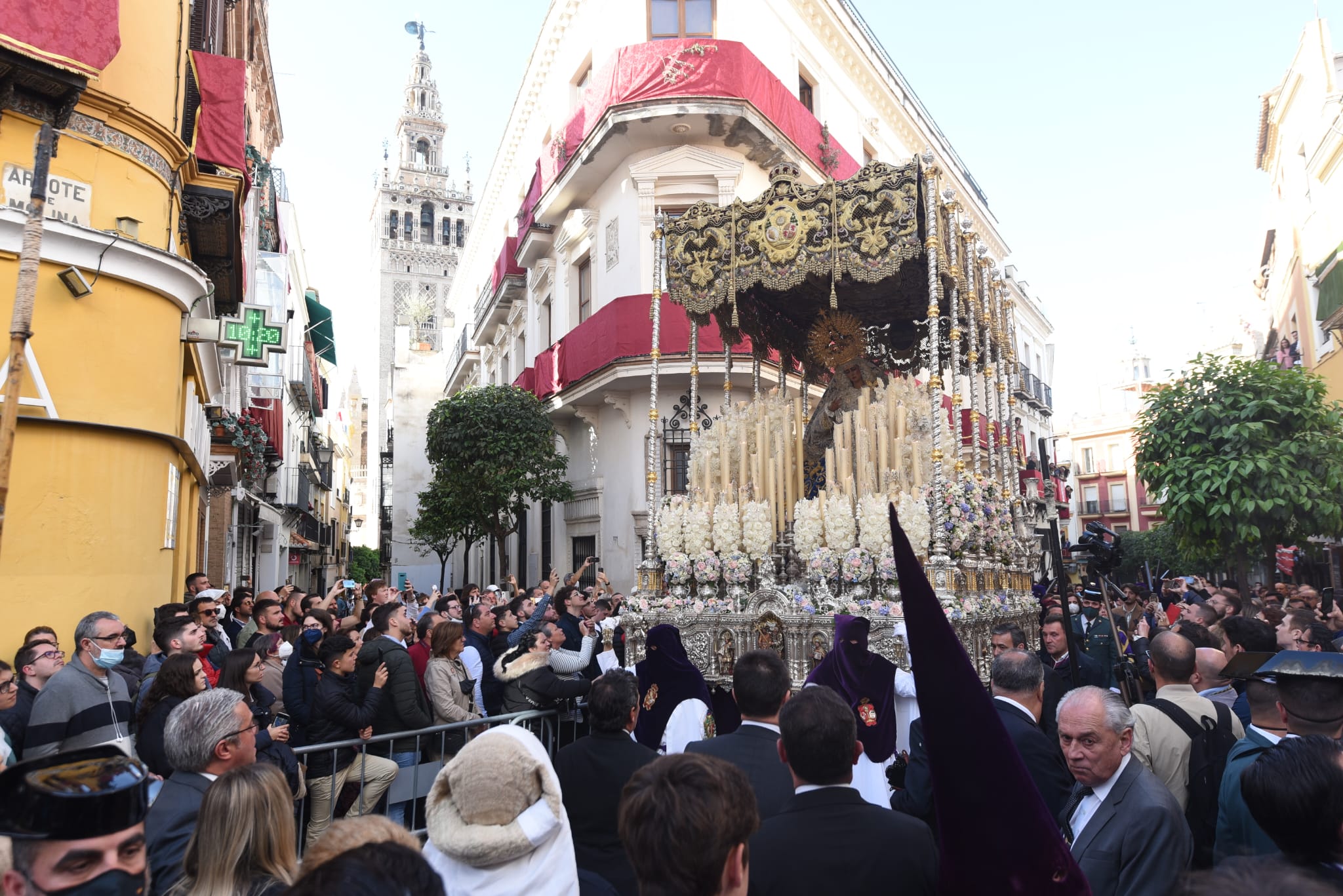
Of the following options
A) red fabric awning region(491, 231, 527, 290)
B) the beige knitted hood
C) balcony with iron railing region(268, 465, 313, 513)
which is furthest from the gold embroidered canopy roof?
balcony with iron railing region(268, 465, 313, 513)

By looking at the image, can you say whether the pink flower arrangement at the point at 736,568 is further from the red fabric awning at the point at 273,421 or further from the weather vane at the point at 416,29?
the weather vane at the point at 416,29

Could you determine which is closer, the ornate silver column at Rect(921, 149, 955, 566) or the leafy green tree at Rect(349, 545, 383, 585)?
the ornate silver column at Rect(921, 149, 955, 566)

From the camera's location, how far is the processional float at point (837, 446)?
25.6 ft

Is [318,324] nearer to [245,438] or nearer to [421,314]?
[245,438]

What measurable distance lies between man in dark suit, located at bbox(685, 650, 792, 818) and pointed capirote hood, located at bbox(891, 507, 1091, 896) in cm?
147

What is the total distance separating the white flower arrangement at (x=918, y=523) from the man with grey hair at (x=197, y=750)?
5.68m

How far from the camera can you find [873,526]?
7805 millimetres

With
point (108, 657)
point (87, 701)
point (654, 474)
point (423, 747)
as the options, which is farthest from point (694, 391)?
point (87, 701)

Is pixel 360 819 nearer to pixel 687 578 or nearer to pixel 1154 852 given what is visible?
pixel 1154 852

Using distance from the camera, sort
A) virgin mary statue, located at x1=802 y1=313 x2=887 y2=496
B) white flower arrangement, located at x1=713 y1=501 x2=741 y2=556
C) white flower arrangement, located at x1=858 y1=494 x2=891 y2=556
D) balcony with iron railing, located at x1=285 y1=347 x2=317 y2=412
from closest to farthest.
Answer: white flower arrangement, located at x1=858 y1=494 x2=891 y2=556, white flower arrangement, located at x1=713 y1=501 x2=741 y2=556, virgin mary statue, located at x1=802 y1=313 x2=887 y2=496, balcony with iron railing, located at x1=285 y1=347 x2=317 y2=412

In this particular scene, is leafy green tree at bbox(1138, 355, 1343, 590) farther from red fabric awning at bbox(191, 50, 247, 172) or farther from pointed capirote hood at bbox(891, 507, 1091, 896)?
red fabric awning at bbox(191, 50, 247, 172)

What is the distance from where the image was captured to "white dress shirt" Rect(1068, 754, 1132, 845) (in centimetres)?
294

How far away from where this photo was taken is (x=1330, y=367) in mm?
19938

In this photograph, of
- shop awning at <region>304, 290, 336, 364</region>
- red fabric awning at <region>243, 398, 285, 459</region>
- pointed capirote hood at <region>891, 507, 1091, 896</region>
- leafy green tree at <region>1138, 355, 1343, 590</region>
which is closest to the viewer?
pointed capirote hood at <region>891, 507, 1091, 896</region>
